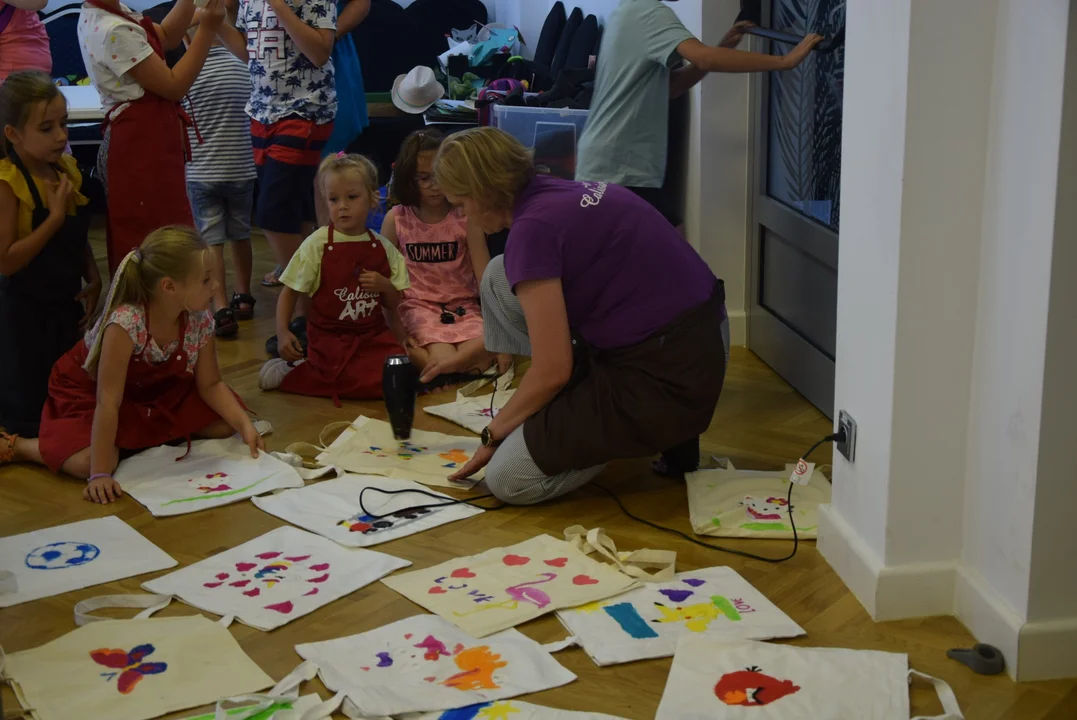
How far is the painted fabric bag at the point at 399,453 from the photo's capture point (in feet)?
9.09

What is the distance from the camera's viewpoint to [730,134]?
3.63 meters

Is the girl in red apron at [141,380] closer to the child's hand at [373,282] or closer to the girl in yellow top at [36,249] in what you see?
the girl in yellow top at [36,249]

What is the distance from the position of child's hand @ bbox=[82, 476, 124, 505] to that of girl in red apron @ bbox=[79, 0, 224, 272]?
0.88 m

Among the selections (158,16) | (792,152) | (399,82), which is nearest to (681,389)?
(792,152)

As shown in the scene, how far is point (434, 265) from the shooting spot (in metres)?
3.65

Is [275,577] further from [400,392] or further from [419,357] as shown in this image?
[419,357]

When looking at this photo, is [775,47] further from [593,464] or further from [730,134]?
[593,464]

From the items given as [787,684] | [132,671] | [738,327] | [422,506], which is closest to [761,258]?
[738,327]

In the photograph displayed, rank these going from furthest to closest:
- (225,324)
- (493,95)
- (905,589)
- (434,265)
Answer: (493,95)
(225,324)
(434,265)
(905,589)

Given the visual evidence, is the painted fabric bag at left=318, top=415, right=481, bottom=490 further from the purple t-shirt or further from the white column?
the white column

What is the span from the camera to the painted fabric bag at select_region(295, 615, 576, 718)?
1.84 metres

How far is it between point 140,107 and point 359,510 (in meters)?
1.47

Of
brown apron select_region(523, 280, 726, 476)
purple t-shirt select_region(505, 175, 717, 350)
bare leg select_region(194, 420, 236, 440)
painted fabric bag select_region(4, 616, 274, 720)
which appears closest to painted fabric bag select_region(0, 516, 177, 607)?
painted fabric bag select_region(4, 616, 274, 720)

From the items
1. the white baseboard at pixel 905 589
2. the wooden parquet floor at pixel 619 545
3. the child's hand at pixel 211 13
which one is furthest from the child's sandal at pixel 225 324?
the white baseboard at pixel 905 589
